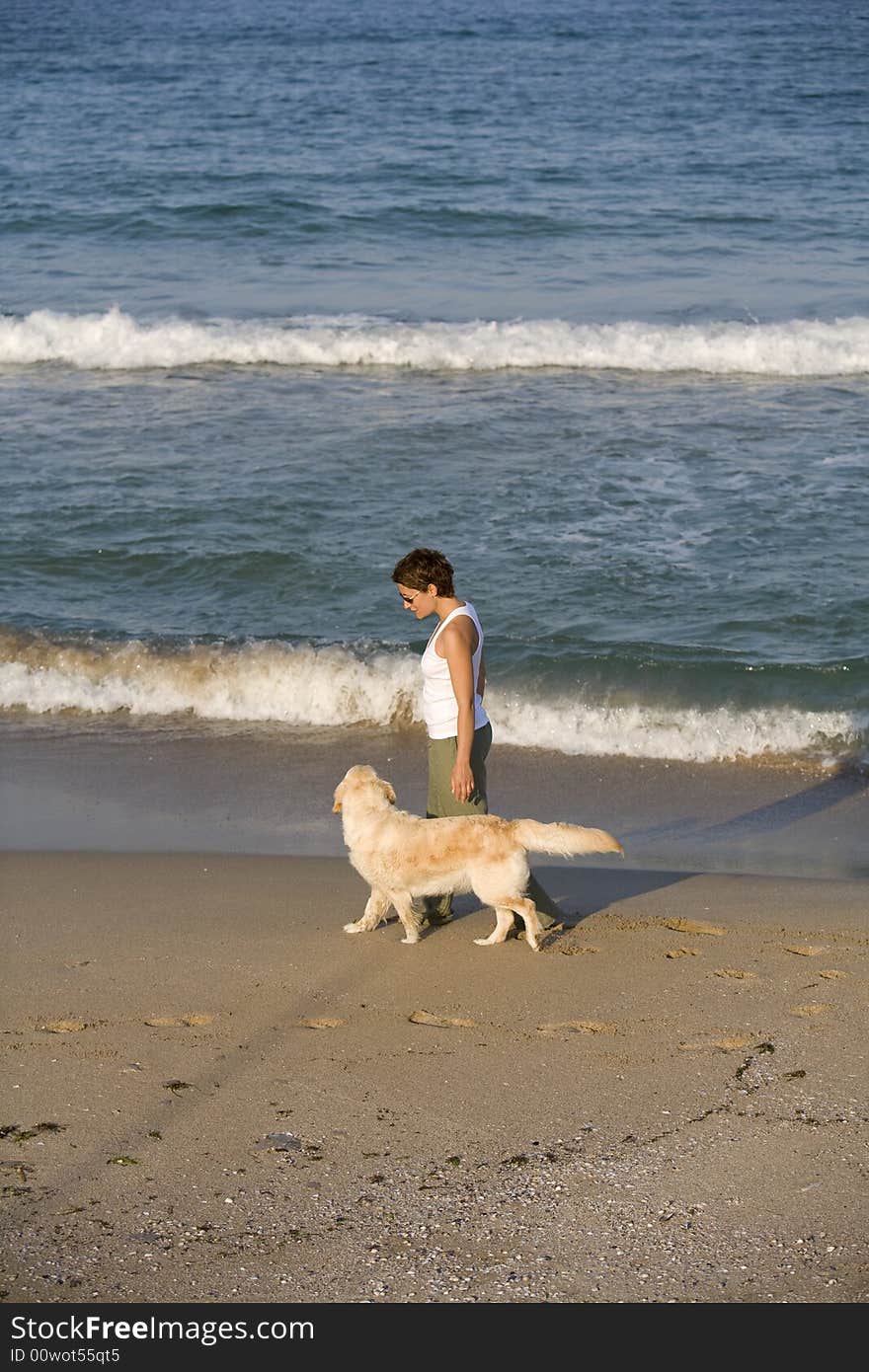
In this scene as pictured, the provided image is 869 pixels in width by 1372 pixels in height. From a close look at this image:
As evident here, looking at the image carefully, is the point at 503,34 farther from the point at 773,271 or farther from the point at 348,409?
the point at 348,409

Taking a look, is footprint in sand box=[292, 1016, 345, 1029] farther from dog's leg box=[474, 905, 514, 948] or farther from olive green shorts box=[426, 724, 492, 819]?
olive green shorts box=[426, 724, 492, 819]

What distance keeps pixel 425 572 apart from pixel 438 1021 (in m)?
1.92

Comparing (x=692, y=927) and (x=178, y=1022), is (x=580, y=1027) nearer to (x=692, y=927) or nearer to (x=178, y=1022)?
(x=692, y=927)

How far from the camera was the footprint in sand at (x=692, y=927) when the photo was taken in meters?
6.57

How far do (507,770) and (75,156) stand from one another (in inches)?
890

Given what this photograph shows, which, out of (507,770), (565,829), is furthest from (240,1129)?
(507,770)

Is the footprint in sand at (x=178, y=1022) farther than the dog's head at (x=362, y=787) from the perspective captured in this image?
No

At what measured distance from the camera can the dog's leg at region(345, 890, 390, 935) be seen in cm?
648

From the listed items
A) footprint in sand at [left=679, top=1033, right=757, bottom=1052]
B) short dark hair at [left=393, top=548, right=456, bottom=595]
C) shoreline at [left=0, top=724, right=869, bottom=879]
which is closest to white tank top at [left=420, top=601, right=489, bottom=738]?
short dark hair at [left=393, top=548, right=456, bottom=595]

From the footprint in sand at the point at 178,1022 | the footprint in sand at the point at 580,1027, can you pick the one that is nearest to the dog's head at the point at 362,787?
the footprint in sand at the point at 178,1022

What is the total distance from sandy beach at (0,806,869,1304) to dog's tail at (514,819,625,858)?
0.55m

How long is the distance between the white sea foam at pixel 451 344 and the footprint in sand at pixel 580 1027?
13.2 meters

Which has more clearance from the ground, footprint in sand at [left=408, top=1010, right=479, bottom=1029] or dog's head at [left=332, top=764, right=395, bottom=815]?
dog's head at [left=332, top=764, right=395, bottom=815]

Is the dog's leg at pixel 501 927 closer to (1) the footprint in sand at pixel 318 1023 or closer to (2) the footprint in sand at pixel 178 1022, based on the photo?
(1) the footprint in sand at pixel 318 1023
